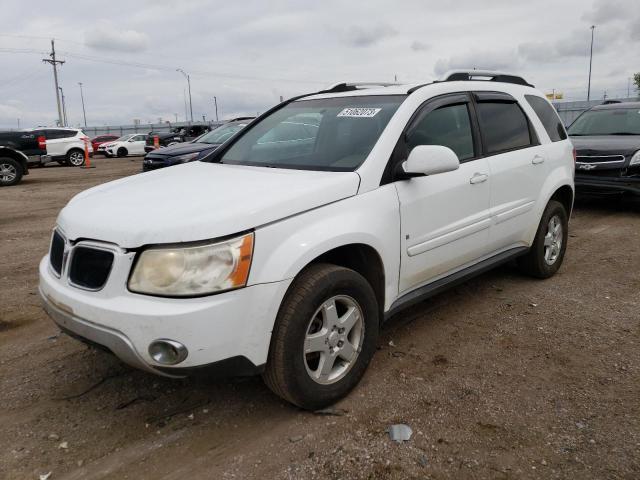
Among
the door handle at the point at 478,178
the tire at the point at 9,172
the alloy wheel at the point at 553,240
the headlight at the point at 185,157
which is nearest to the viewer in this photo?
the door handle at the point at 478,178

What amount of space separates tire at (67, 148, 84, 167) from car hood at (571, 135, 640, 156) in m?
18.7

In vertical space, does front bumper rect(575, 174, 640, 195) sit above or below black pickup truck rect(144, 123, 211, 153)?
below

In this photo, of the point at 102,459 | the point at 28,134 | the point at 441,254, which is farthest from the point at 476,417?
the point at 28,134

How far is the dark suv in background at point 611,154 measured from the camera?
7.48m

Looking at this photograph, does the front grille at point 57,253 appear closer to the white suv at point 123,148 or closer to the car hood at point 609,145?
the car hood at point 609,145

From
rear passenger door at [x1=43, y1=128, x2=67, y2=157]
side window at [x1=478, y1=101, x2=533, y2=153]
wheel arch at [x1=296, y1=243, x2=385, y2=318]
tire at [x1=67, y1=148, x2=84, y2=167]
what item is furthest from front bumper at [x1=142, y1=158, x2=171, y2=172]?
tire at [x1=67, y1=148, x2=84, y2=167]

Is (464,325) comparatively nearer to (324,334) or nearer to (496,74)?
(324,334)

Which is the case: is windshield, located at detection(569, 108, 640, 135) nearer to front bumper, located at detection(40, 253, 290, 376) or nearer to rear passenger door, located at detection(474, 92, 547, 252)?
rear passenger door, located at detection(474, 92, 547, 252)

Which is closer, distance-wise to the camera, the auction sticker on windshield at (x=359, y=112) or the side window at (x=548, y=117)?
the auction sticker on windshield at (x=359, y=112)

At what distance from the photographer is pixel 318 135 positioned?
142 inches

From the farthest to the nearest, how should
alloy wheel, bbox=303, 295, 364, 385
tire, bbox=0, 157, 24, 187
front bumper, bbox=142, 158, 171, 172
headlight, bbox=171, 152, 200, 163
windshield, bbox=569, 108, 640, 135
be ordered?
1. tire, bbox=0, 157, 24, 187
2. front bumper, bbox=142, 158, 171, 172
3. headlight, bbox=171, 152, 200, 163
4. windshield, bbox=569, 108, 640, 135
5. alloy wheel, bbox=303, 295, 364, 385

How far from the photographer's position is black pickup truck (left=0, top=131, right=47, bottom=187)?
1398 cm

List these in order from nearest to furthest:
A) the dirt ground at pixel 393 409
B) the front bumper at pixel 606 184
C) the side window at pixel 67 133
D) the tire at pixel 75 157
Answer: the dirt ground at pixel 393 409
the front bumper at pixel 606 184
the side window at pixel 67 133
the tire at pixel 75 157

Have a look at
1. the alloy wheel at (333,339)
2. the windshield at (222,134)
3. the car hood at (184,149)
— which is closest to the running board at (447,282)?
the alloy wheel at (333,339)
